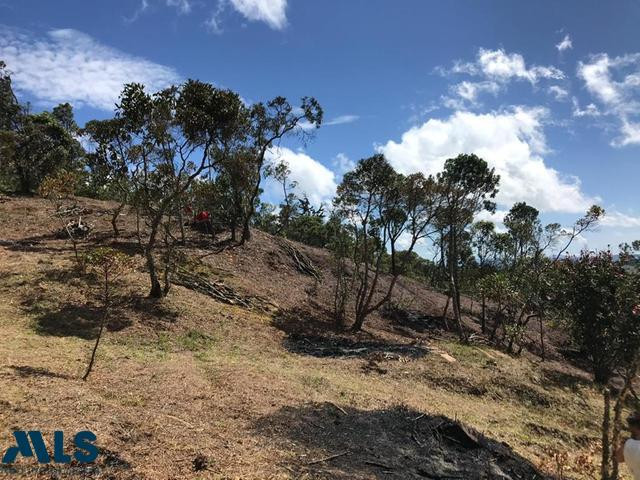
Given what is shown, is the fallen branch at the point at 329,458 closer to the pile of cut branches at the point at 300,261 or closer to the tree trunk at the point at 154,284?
the tree trunk at the point at 154,284

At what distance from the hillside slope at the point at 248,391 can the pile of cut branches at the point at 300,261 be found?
634cm

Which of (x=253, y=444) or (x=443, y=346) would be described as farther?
(x=443, y=346)

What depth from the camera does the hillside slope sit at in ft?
22.3

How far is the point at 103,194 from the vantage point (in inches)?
1511

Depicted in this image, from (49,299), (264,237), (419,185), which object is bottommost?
(49,299)

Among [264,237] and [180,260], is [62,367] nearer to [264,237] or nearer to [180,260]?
[180,260]

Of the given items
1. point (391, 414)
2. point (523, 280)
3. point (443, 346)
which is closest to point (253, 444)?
point (391, 414)

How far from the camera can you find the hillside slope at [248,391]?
22.3 feet

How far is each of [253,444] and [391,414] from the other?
11.8 ft

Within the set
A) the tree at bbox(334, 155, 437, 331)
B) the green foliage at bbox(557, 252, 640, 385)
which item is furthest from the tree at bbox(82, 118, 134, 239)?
the green foliage at bbox(557, 252, 640, 385)

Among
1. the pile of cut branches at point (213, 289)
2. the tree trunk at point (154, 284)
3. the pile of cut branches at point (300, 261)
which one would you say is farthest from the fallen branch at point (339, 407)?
the pile of cut branches at point (300, 261)

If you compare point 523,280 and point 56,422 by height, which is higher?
point 523,280

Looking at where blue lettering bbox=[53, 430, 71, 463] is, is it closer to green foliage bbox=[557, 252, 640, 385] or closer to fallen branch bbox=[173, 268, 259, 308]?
fallen branch bbox=[173, 268, 259, 308]

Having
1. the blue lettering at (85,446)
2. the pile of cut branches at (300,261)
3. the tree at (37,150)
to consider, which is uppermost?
the tree at (37,150)
